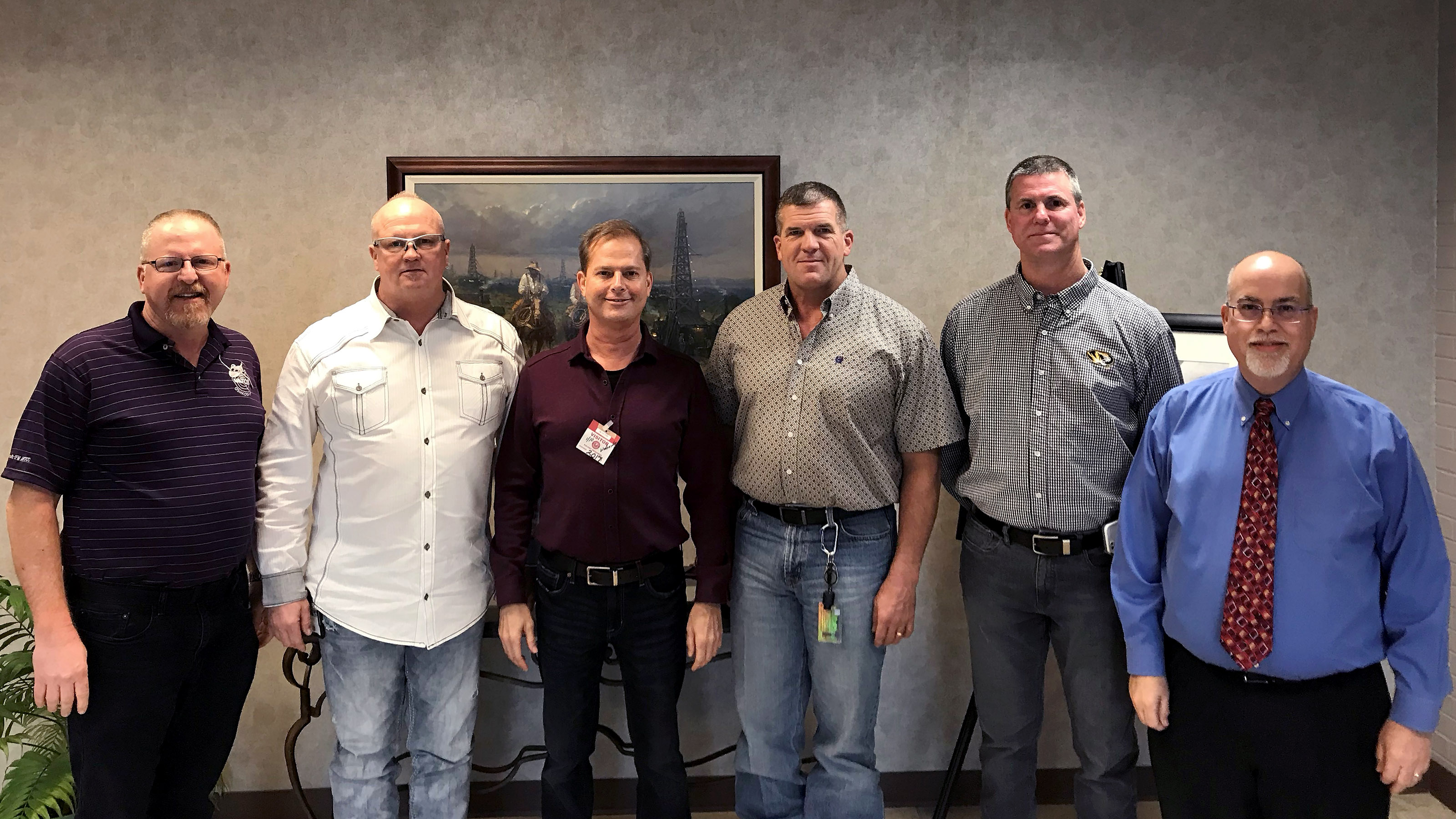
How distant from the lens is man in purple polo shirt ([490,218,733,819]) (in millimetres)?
A: 2359

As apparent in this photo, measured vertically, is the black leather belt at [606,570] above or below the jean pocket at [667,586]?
above

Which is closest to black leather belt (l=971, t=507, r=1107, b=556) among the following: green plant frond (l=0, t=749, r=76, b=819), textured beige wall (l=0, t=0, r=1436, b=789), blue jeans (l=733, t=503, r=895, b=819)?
blue jeans (l=733, t=503, r=895, b=819)

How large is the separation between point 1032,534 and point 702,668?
1.38 metres

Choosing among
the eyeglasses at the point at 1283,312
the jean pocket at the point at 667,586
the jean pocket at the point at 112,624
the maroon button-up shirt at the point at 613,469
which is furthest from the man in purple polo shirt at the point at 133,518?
the eyeglasses at the point at 1283,312

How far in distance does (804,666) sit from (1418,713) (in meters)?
1.36

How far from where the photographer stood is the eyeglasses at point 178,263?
222 centimetres

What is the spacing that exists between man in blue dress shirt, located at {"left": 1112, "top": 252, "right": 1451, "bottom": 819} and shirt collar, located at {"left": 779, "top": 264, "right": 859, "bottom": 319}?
2.93 ft

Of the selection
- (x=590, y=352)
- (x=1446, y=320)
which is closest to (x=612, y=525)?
(x=590, y=352)

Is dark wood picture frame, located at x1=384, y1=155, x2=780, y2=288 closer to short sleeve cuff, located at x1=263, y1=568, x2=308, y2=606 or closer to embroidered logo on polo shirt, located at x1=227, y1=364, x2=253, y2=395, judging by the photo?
embroidered logo on polo shirt, located at x1=227, y1=364, x2=253, y2=395

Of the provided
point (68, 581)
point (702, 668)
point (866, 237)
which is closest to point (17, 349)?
point (68, 581)

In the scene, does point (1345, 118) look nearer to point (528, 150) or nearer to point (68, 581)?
point (528, 150)

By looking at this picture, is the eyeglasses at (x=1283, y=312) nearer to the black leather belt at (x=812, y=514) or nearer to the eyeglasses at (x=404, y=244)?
the black leather belt at (x=812, y=514)

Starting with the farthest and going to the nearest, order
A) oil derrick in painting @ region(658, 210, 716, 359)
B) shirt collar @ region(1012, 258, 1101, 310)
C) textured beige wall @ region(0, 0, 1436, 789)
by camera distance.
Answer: oil derrick in painting @ region(658, 210, 716, 359)
textured beige wall @ region(0, 0, 1436, 789)
shirt collar @ region(1012, 258, 1101, 310)

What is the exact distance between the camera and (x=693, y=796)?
3338 mm
